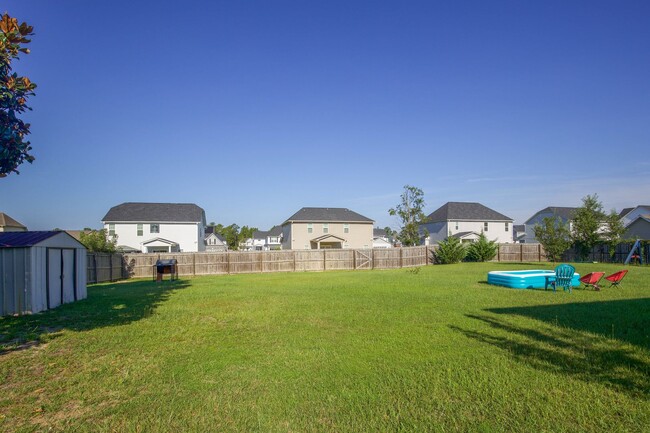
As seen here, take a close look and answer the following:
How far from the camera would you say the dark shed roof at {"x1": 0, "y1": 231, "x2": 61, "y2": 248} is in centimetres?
1184

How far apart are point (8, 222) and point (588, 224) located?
216 feet

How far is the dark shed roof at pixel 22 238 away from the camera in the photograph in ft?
38.9

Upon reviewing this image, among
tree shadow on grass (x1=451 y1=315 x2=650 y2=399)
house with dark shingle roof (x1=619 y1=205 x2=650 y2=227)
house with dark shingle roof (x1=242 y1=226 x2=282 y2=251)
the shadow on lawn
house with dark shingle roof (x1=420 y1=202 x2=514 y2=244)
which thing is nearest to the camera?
tree shadow on grass (x1=451 y1=315 x2=650 y2=399)

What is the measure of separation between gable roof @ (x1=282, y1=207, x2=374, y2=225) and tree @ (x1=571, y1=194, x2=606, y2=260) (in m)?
23.9

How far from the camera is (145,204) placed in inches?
1940

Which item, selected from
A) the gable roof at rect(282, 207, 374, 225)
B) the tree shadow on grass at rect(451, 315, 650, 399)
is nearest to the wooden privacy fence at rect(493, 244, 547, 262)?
the gable roof at rect(282, 207, 374, 225)

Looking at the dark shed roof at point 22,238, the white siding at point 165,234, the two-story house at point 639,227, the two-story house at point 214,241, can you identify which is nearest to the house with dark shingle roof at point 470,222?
the two-story house at point 639,227

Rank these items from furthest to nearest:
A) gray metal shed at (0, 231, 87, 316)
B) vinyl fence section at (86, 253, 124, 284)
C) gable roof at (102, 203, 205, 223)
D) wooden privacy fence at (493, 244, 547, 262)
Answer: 1. gable roof at (102, 203, 205, 223)
2. wooden privacy fence at (493, 244, 547, 262)
3. vinyl fence section at (86, 253, 124, 284)
4. gray metal shed at (0, 231, 87, 316)

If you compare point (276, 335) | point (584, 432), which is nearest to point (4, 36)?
point (276, 335)

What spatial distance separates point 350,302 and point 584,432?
28.6 ft

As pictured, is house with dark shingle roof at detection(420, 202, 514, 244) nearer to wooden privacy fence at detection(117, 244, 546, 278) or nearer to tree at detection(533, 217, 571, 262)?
wooden privacy fence at detection(117, 244, 546, 278)

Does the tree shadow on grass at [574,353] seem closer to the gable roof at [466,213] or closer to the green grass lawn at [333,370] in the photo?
the green grass lawn at [333,370]

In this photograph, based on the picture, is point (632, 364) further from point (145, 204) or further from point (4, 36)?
point (145, 204)

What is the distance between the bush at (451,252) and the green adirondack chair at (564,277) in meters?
18.5
